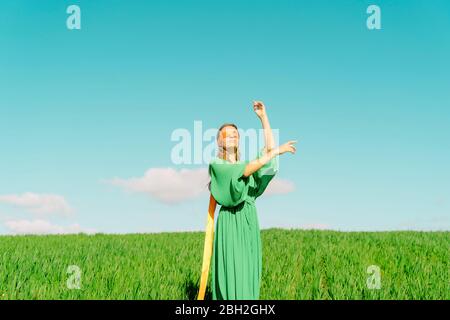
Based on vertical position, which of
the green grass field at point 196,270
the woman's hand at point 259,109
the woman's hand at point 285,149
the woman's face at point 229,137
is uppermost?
the woman's hand at point 259,109

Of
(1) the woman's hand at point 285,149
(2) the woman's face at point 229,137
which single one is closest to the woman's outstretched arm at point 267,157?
(1) the woman's hand at point 285,149

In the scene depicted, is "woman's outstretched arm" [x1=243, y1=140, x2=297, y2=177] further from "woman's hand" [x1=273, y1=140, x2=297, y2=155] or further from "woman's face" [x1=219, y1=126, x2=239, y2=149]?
"woman's face" [x1=219, y1=126, x2=239, y2=149]

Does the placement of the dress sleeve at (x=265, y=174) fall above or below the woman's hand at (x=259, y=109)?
below

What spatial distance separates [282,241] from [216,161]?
24.4 ft

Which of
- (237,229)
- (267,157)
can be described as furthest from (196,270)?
(267,157)

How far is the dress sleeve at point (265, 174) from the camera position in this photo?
15.2ft

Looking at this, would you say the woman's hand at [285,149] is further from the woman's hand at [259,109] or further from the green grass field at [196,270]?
the green grass field at [196,270]

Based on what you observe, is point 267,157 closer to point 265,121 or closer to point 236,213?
→ point 265,121

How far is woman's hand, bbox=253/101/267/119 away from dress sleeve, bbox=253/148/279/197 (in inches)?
19.6

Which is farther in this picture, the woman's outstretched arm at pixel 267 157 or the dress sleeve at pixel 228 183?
the dress sleeve at pixel 228 183

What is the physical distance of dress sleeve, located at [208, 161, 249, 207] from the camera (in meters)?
4.48

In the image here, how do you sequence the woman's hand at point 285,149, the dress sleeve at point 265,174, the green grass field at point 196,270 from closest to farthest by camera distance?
the woman's hand at point 285,149 → the dress sleeve at point 265,174 → the green grass field at point 196,270
